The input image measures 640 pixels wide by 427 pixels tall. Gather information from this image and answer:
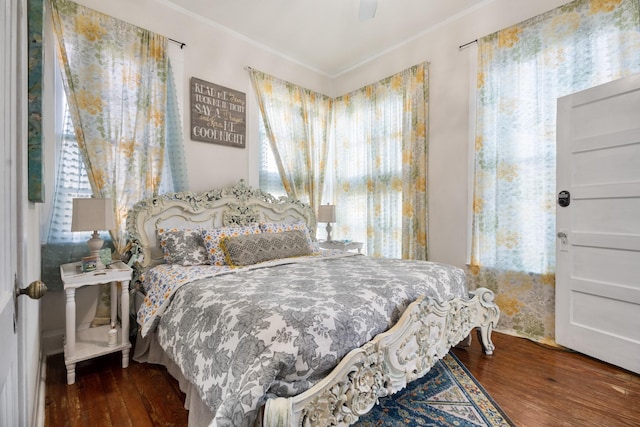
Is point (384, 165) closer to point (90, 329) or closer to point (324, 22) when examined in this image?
point (324, 22)

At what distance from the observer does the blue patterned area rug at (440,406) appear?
159 centimetres

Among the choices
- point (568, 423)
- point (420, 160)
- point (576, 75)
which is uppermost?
point (576, 75)

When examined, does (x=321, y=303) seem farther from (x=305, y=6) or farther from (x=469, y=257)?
(x=305, y=6)

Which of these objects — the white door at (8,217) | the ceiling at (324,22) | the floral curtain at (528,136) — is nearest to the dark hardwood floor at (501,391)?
the floral curtain at (528,136)

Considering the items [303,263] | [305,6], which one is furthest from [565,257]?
[305,6]

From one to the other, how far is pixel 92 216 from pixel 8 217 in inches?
64.0

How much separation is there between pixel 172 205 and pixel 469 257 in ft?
9.69

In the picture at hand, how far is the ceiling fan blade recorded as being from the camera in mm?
2178

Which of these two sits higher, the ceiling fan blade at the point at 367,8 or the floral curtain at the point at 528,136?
the ceiling fan blade at the point at 367,8

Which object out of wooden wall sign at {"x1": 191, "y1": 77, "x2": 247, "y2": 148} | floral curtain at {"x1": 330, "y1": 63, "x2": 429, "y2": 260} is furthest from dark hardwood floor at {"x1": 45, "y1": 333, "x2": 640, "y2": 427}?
wooden wall sign at {"x1": 191, "y1": 77, "x2": 247, "y2": 148}

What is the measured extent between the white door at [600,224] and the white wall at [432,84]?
0.86m

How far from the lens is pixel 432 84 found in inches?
134

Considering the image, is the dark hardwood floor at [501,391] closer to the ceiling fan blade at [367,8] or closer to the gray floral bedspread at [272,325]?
the gray floral bedspread at [272,325]

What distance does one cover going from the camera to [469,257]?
10.1 feet
